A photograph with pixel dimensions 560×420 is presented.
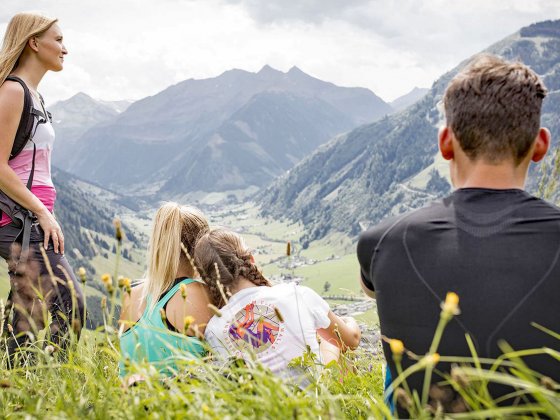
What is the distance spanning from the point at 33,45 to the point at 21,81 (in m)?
0.44

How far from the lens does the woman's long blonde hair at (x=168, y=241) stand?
15.6 ft

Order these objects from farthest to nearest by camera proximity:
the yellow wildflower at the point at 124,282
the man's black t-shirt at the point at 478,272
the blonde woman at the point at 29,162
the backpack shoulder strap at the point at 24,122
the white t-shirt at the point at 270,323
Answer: the backpack shoulder strap at the point at 24,122 < the blonde woman at the point at 29,162 < the white t-shirt at the point at 270,323 < the yellow wildflower at the point at 124,282 < the man's black t-shirt at the point at 478,272

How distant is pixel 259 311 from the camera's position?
4191 mm

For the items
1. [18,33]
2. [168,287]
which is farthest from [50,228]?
[18,33]

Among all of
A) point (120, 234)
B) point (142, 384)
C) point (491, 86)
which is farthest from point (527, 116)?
point (142, 384)

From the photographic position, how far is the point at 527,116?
262 centimetres

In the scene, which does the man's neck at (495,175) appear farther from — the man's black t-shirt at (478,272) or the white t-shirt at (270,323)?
the white t-shirt at (270,323)

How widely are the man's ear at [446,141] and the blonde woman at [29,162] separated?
10.6 ft

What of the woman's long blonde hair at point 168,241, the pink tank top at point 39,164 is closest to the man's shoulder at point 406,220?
the woman's long blonde hair at point 168,241

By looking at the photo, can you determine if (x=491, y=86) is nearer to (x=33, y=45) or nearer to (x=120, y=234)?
(x=120, y=234)

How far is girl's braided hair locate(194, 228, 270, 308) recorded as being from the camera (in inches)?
175

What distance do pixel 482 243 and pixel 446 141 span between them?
24.2 inches

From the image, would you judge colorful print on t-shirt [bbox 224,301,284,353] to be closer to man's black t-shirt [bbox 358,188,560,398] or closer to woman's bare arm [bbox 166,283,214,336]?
woman's bare arm [bbox 166,283,214,336]

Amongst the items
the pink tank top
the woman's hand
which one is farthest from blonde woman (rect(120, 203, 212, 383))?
the pink tank top
